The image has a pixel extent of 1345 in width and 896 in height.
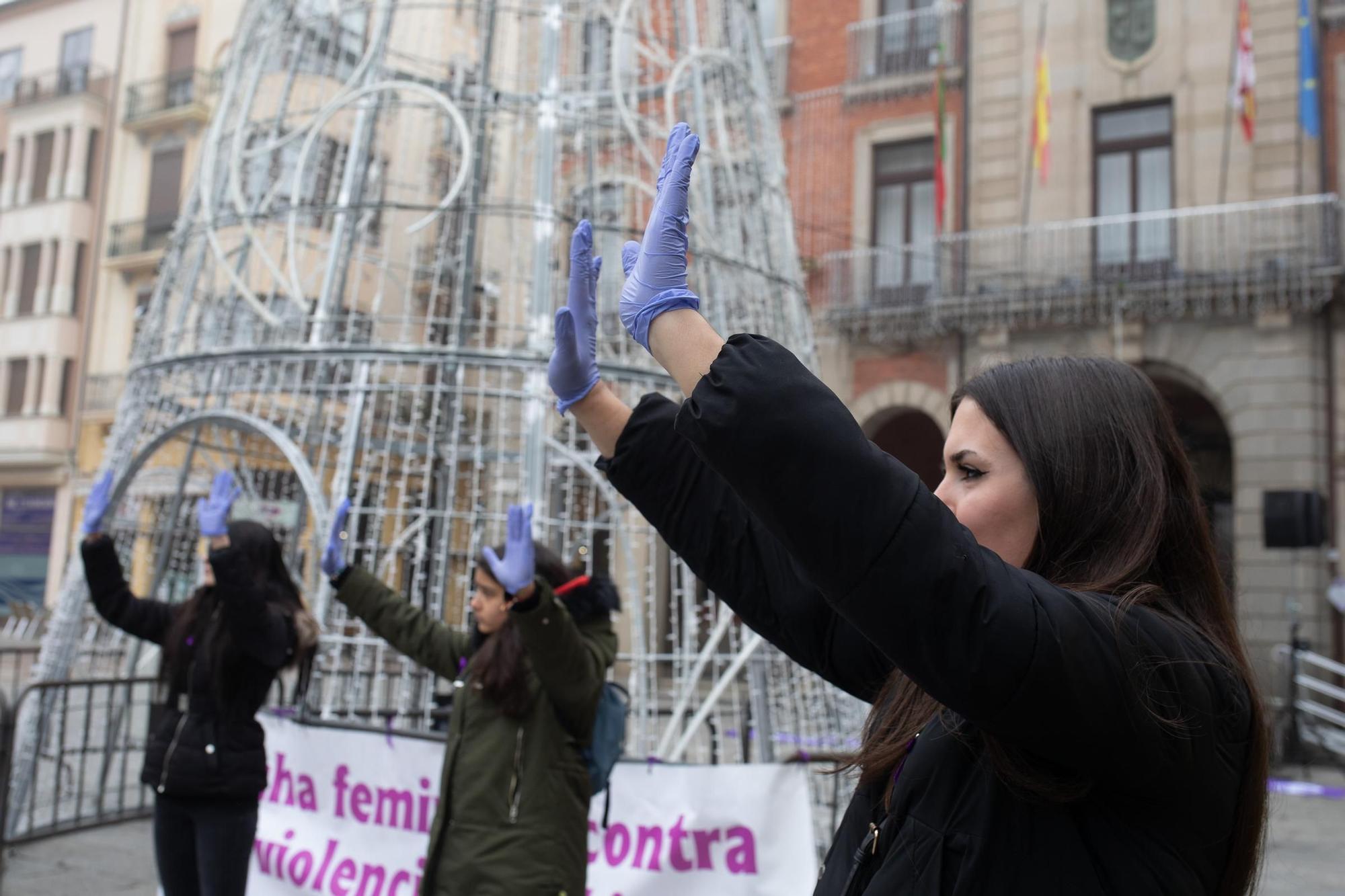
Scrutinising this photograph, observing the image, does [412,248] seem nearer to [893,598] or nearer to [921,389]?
[893,598]

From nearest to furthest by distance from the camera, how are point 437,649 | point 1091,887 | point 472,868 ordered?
1. point 1091,887
2. point 472,868
3. point 437,649

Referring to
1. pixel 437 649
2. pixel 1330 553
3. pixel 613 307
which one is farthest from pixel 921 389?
pixel 437 649

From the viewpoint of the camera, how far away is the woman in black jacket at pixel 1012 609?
112cm

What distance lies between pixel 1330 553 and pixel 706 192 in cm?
1038

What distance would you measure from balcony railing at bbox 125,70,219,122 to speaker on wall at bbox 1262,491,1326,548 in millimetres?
21610

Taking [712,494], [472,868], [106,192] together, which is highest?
[106,192]

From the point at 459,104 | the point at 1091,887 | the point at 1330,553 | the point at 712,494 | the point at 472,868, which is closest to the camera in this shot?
the point at 1091,887

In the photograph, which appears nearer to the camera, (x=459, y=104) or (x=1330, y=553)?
(x=459, y=104)

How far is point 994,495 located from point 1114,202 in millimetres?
14950

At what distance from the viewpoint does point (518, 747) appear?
347 cm

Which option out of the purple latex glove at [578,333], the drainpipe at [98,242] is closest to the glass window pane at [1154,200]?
the purple latex glove at [578,333]

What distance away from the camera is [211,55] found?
25.2 m

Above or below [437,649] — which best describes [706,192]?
above

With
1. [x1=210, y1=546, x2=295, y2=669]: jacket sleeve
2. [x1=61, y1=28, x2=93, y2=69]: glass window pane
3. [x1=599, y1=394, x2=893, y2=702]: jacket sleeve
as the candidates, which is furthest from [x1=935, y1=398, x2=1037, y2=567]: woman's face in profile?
[x1=61, y1=28, x2=93, y2=69]: glass window pane
